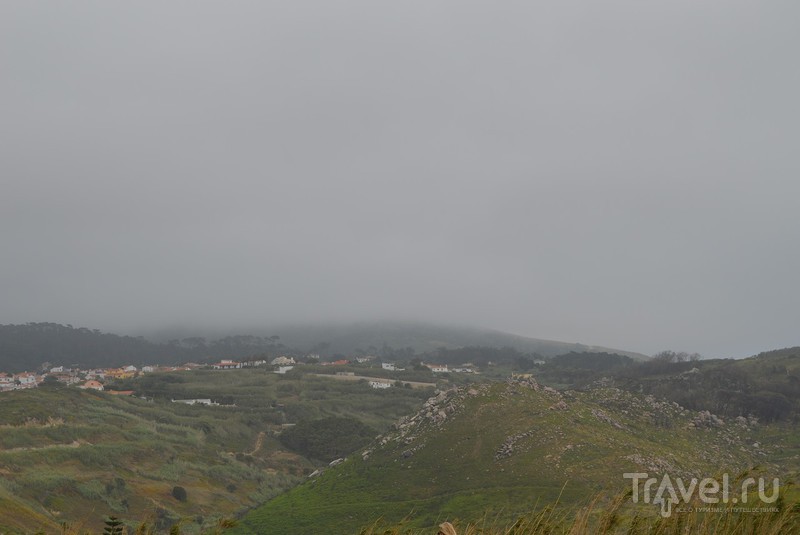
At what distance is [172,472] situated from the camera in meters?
47.5

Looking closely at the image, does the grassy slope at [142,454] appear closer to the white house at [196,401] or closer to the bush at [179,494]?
the bush at [179,494]

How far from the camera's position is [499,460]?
1138 inches

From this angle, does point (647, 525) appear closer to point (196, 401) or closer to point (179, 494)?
point (179, 494)

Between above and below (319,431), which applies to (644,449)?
above

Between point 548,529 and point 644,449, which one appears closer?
point 548,529

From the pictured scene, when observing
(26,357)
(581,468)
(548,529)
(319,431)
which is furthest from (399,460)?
(26,357)

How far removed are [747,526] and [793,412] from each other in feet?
131

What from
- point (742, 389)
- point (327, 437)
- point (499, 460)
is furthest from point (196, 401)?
point (742, 389)

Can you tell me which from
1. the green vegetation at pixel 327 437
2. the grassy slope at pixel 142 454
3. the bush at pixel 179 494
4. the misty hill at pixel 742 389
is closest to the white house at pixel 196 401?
the grassy slope at pixel 142 454

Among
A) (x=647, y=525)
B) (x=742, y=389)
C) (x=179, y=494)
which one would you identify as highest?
(x=647, y=525)

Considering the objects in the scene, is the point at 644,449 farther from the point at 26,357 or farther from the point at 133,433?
the point at 26,357

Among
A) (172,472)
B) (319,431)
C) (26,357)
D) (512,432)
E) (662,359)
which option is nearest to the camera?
(512,432)

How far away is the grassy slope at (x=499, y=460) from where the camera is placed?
25.0 meters

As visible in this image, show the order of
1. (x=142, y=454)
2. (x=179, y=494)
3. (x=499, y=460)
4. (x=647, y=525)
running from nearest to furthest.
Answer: (x=647, y=525) < (x=499, y=460) < (x=179, y=494) < (x=142, y=454)
